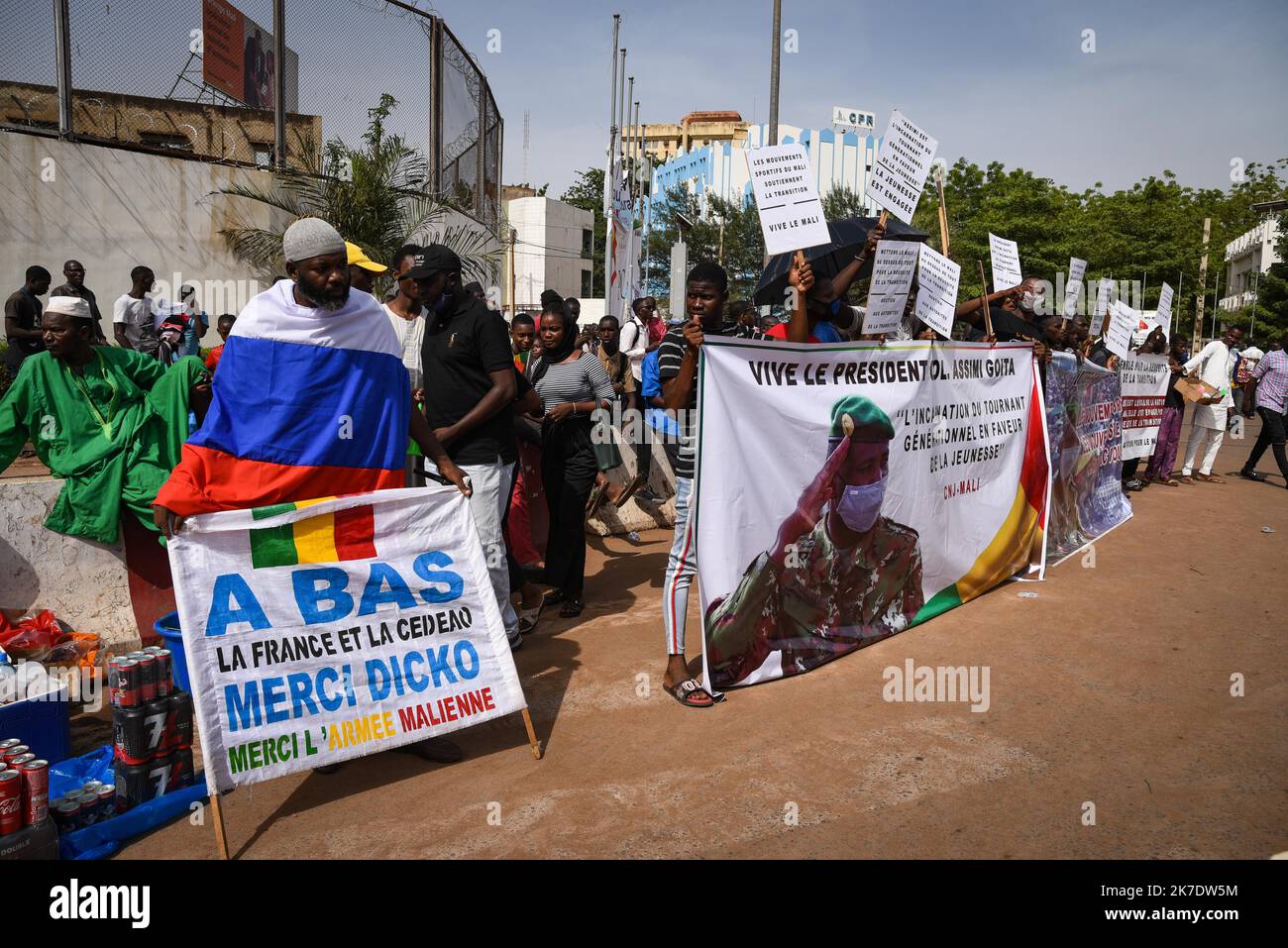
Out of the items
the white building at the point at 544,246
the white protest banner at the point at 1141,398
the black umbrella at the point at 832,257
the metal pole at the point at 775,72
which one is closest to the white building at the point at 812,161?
the white building at the point at 544,246

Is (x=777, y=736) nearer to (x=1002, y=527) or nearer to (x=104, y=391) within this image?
(x=1002, y=527)

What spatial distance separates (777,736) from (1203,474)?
1165 centimetres

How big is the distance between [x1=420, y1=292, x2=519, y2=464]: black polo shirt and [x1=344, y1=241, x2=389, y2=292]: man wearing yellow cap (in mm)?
515

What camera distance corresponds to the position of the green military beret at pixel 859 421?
500 cm

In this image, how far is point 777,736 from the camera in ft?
13.6

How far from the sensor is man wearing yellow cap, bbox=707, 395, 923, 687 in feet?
15.1

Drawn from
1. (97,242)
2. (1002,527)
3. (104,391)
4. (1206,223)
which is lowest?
(1002,527)

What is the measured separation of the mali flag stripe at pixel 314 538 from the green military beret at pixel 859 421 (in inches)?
95.4

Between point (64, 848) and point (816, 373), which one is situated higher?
point (816, 373)

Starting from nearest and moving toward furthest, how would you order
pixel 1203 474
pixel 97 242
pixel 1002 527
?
1. pixel 1002 527
2. pixel 97 242
3. pixel 1203 474

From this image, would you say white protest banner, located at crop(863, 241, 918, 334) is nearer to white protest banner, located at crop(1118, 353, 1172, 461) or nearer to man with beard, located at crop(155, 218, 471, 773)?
man with beard, located at crop(155, 218, 471, 773)

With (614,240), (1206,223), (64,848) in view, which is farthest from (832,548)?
(1206,223)

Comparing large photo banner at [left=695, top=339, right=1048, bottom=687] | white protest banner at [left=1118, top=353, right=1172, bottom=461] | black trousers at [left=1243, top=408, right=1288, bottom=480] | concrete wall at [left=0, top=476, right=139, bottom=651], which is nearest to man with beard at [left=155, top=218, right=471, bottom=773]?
large photo banner at [left=695, top=339, right=1048, bottom=687]

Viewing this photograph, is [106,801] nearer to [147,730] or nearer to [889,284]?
[147,730]
